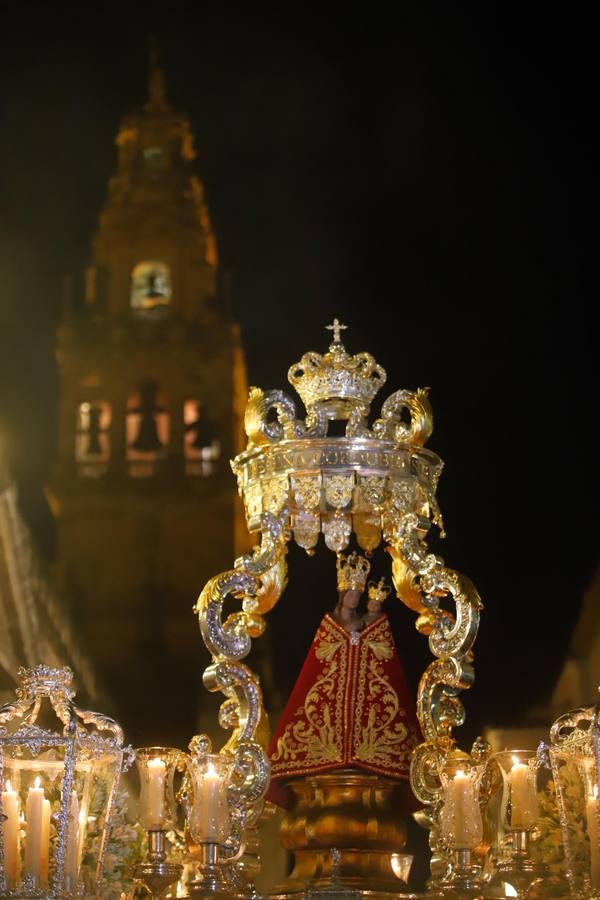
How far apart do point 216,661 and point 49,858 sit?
1128 millimetres

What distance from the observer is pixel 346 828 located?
714 cm

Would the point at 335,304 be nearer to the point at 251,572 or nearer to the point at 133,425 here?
the point at 133,425

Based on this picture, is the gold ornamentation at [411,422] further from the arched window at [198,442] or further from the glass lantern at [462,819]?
the arched window at [198,442]

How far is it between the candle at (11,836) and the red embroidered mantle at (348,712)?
1.24 meters

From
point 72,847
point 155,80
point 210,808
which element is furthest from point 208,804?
point 155,80

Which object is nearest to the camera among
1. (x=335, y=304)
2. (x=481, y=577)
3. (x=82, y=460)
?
(x=481, y=577)

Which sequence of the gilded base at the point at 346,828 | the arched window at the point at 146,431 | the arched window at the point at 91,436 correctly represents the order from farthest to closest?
the arched window at the point at 146,431
the arched window at the point at 91,436
the gilded base at the point at 346,828

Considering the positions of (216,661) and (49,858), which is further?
(216,661)

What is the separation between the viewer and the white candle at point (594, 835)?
6.43 m

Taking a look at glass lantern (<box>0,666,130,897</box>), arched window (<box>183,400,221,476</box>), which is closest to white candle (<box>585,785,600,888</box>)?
glass lantern (<box>0,666,130,897</box>)

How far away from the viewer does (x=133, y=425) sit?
540 inches

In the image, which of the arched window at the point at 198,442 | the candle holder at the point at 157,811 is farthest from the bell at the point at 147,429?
the candle holder at the point at 157,811

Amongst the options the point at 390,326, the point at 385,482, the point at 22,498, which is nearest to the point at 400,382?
the point at 390,326

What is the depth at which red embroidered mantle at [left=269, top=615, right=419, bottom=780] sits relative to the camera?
7.20 metres
